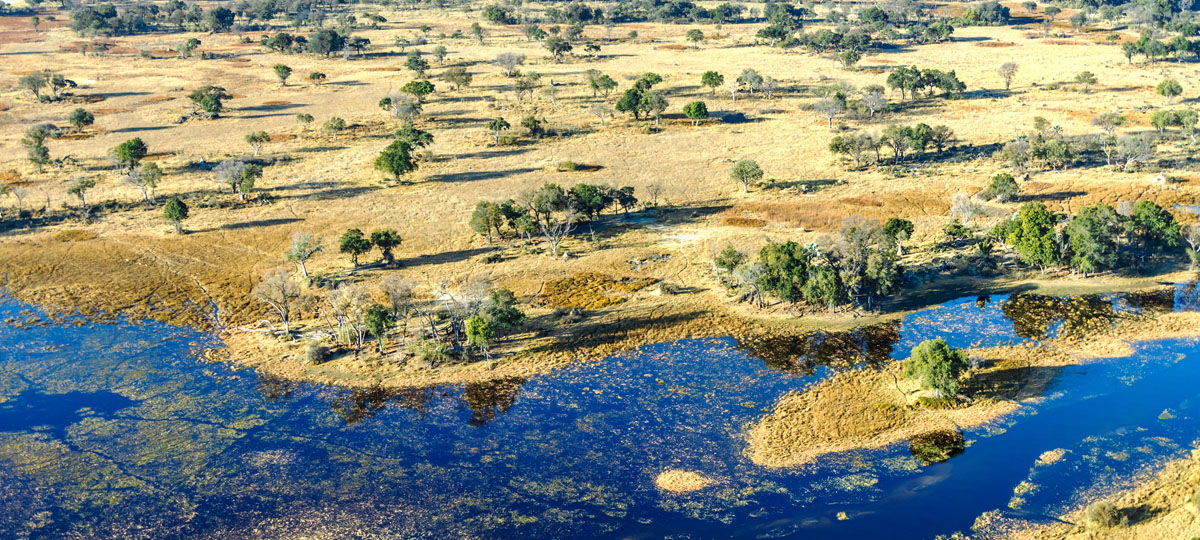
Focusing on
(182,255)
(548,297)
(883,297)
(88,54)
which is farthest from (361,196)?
(88,54)

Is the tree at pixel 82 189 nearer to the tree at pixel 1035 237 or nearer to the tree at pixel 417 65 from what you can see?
the tree at pixel 417 65

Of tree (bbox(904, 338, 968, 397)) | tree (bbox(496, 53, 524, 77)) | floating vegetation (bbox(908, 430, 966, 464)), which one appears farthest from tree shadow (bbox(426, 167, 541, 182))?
floating vegetation (bbox(908, 430, 966, 464))

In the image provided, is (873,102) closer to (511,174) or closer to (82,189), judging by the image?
(511,174)

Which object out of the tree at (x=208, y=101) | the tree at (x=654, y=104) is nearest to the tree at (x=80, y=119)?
the tree at (x=208, y=101)

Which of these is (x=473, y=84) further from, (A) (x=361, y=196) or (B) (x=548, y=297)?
(B) (x=548, y=297)

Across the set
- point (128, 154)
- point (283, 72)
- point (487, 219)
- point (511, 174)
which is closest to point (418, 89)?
point (283, 72)
